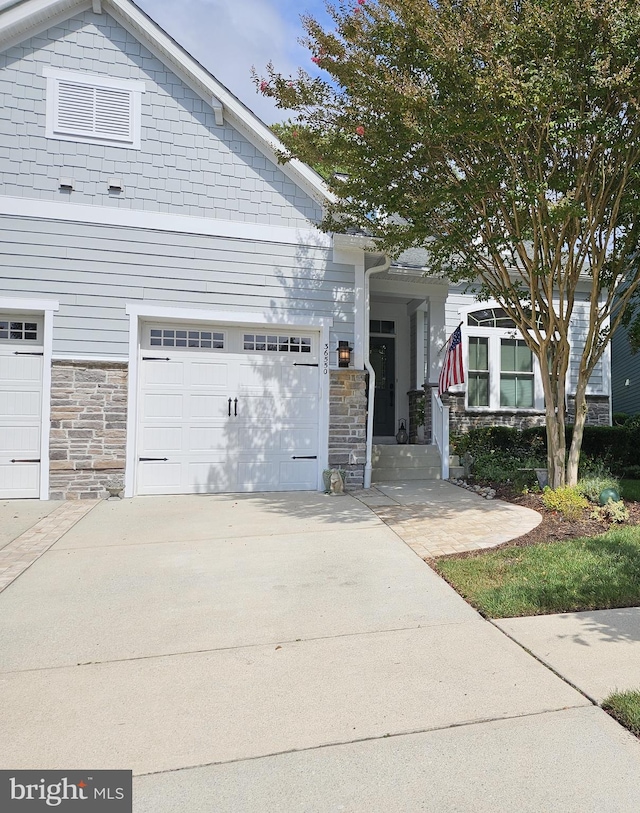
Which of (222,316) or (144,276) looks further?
(222,316)

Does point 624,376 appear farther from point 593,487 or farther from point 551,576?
point 551,576

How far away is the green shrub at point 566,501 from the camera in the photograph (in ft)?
18.6

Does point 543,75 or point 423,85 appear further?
point 423,85

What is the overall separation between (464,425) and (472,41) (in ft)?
20.7

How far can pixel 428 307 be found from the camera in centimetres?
973

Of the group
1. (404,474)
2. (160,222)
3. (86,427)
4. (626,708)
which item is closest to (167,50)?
(160,222)

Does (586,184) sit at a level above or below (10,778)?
above

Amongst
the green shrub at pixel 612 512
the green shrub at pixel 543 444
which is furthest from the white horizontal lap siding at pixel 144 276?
the green shrub at pixel 612 512

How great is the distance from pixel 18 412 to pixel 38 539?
249 centimetres

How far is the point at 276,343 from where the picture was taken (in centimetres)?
780

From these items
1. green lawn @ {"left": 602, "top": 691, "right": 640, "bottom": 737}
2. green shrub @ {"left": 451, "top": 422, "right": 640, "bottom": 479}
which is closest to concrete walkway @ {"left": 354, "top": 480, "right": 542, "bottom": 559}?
green shrub @ {"left": 451, "top": 422, "right": 640, "bottom": 479}

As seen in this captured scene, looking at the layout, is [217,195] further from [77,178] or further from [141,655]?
[141,655]

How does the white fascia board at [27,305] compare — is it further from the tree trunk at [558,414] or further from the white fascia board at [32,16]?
the tree trunk at [558,414]

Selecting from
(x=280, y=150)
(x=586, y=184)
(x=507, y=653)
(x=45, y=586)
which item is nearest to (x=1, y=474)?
(x=45, y=586)
